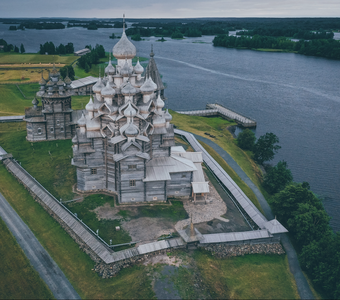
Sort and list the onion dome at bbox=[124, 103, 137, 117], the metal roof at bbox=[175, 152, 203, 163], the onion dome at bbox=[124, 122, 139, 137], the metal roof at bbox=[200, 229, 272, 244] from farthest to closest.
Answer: the metal roof at bbox=[175, 152, 203, 163], the onion dome at bbox=[124, 103, 137, 117], the onion dome at bbox=[124, 122, 139, 137], the metal roof at bbox=[200, 229, 272, 244]

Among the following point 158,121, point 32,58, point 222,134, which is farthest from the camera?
point 32,58

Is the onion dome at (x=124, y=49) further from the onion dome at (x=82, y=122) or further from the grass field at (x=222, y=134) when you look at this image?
the grass field at (x=222, y=134)

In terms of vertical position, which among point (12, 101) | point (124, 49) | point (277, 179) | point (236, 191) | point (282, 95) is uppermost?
point (124, 49)

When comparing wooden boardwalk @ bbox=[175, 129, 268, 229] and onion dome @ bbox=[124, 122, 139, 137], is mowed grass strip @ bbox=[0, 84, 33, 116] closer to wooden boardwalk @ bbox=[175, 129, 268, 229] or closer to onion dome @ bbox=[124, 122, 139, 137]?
wooden boardwalk @ bbox=[175, 129, 268, 229]

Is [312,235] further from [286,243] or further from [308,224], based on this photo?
[286,243]

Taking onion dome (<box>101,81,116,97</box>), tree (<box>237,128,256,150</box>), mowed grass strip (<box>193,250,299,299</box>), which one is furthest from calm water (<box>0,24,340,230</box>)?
onion dome (<box>101,81,116,97</box>)

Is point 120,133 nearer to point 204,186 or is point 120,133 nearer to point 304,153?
point 204,186

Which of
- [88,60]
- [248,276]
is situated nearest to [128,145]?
[248,276]

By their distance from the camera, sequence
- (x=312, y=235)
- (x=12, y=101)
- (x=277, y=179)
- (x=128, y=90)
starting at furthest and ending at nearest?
(x=12, y=101), (x=277, y=179), (x=128, y=90), (x=312, y=235)
